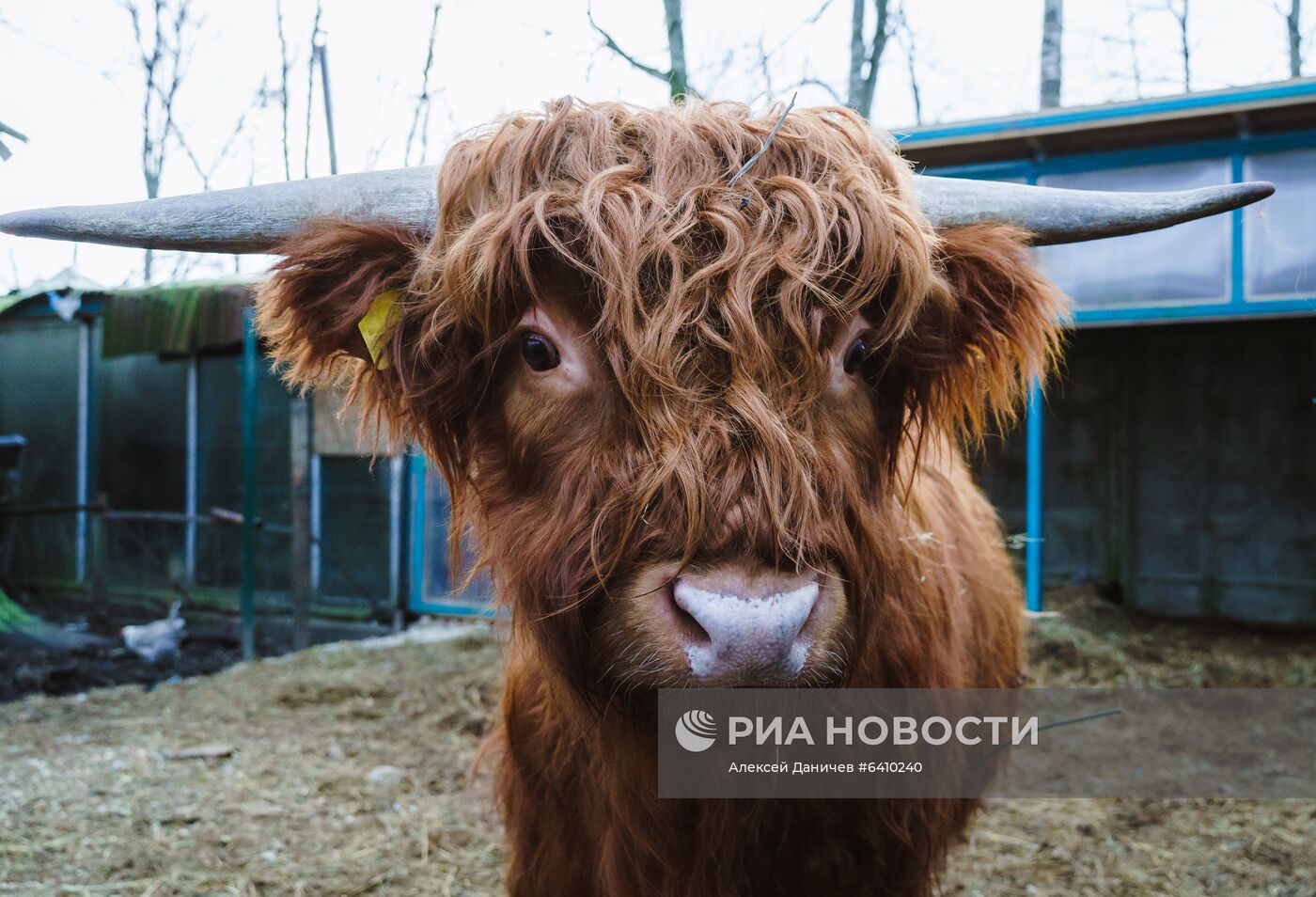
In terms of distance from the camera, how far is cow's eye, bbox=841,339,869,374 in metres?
1.70

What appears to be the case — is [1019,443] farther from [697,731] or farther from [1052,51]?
[697,731]

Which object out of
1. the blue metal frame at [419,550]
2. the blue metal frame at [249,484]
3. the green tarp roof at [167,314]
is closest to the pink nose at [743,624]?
the blue metal frame at [249,484]

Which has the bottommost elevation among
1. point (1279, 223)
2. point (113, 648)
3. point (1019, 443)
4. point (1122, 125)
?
point (113, 648)

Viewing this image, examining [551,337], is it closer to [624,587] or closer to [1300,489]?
[624,587]

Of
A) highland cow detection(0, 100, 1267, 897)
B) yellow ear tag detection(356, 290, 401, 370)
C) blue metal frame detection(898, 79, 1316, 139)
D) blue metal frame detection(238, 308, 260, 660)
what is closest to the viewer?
highland cow detection(0, 100, 1267, 897)

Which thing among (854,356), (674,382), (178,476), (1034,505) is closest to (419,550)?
(178,476)

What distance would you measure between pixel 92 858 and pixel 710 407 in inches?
131

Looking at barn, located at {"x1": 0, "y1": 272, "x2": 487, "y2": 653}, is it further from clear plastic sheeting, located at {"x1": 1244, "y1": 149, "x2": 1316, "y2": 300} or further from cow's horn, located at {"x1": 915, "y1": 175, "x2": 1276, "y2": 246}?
cow's horn, located at {"x1": 915, "y1": 175, "x2": 1276, "y2": 246}

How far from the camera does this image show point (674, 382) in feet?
4.76

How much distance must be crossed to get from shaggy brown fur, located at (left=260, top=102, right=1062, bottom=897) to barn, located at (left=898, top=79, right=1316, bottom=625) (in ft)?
14.5

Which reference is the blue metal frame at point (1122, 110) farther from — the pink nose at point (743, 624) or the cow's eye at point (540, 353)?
the pink nose at point (743, 624)

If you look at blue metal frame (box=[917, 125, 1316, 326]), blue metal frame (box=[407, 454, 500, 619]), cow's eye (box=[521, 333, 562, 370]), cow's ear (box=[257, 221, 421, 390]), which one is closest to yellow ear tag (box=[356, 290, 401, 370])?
cow's ear (box=[257, 221, 421, 390])

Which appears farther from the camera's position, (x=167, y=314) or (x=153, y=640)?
(x=167, y=314)

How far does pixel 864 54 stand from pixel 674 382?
773 centimetres
